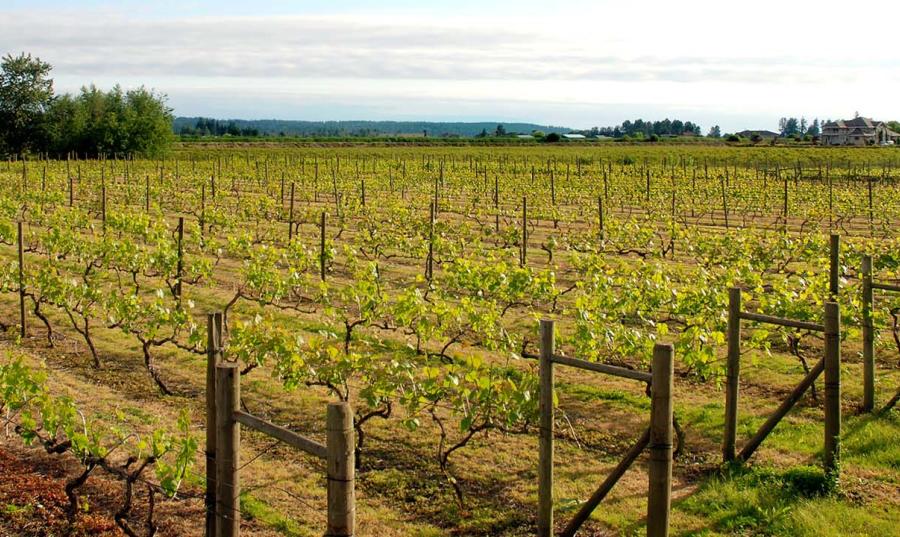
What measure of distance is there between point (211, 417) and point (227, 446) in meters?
0.60

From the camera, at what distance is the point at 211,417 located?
17.7ft

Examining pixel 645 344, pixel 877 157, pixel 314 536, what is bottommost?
pixel 314 536

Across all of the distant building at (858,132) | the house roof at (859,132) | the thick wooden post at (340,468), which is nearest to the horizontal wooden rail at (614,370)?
the thick wooden post at (340,468)

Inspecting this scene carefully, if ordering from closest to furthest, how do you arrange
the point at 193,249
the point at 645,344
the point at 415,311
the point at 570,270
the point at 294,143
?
the point at 645,344 < the point at 415,311 < the point at 570,270 < the point at 193,249 < the point at 294,143

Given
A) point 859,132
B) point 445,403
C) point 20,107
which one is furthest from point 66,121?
point 859,132

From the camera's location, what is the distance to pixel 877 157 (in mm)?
60625

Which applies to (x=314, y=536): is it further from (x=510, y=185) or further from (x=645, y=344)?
(x=510, y=185)

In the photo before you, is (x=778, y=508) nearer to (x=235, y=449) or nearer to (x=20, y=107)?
(x=235, y=449)

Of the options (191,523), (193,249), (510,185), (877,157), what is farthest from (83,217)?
(877,157)

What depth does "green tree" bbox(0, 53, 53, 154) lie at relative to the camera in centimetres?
6272

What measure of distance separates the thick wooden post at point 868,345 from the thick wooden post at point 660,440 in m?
4.85

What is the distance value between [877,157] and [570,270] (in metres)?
50.5

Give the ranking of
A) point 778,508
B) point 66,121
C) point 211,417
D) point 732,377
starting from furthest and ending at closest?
point 66,121
point 732,377
point 778,508
point 211,417

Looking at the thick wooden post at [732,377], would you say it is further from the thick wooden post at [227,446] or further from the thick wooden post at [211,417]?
the thick wooden post at [227,446]
